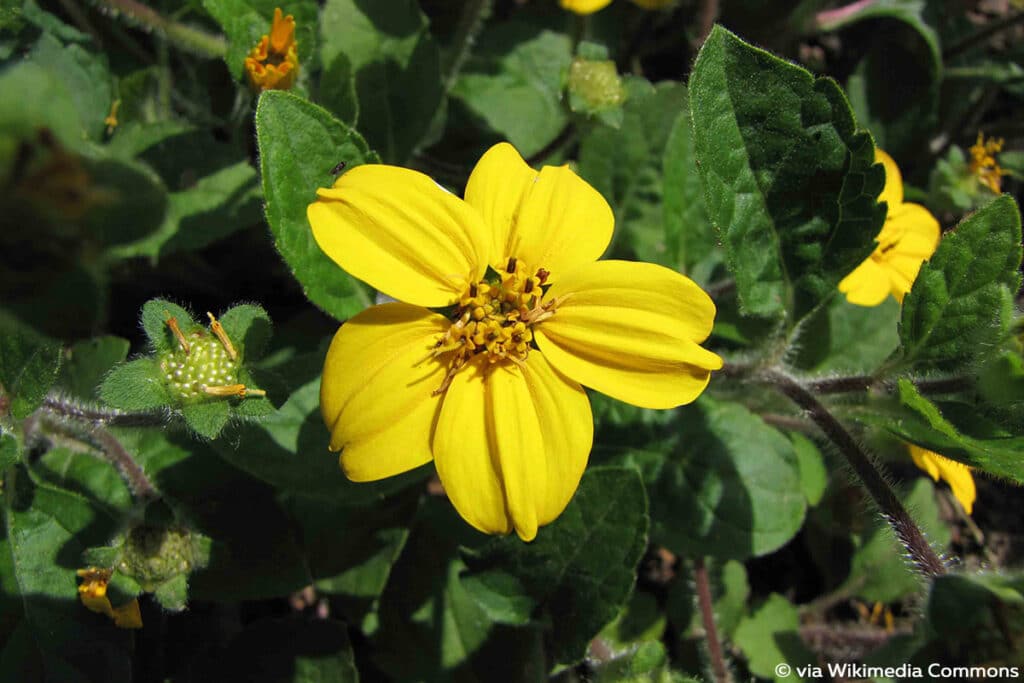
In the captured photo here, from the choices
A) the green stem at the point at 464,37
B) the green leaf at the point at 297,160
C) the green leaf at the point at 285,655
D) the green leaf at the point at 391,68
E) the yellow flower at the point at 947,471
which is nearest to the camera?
the green leaf at the point at 297,160

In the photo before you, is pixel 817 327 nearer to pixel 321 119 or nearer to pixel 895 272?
pixel 895 272

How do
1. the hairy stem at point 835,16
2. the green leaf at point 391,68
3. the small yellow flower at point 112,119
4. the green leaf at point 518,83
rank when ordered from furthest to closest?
the hairy stem at point 835,16 < the green leaf at point 518,83 < the green leaf at point 391,68 < the small yellow flower at point 112,119

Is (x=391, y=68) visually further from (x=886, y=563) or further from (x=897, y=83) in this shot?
(x=886, y=563)

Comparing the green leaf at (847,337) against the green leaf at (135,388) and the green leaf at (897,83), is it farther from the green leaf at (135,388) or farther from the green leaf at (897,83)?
the green leaf at (135,388)

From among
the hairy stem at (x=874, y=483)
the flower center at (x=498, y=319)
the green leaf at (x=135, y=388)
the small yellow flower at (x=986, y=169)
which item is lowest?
the green leaf at (x=135, y=388)

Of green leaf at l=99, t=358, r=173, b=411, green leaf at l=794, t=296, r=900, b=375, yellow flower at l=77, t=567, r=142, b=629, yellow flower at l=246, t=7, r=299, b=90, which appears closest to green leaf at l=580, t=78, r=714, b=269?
green leaf at l=794, t=296, r=900, b=375

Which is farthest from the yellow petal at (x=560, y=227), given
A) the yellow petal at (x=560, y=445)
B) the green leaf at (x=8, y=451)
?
the green leaf at (x=8, y=451)
